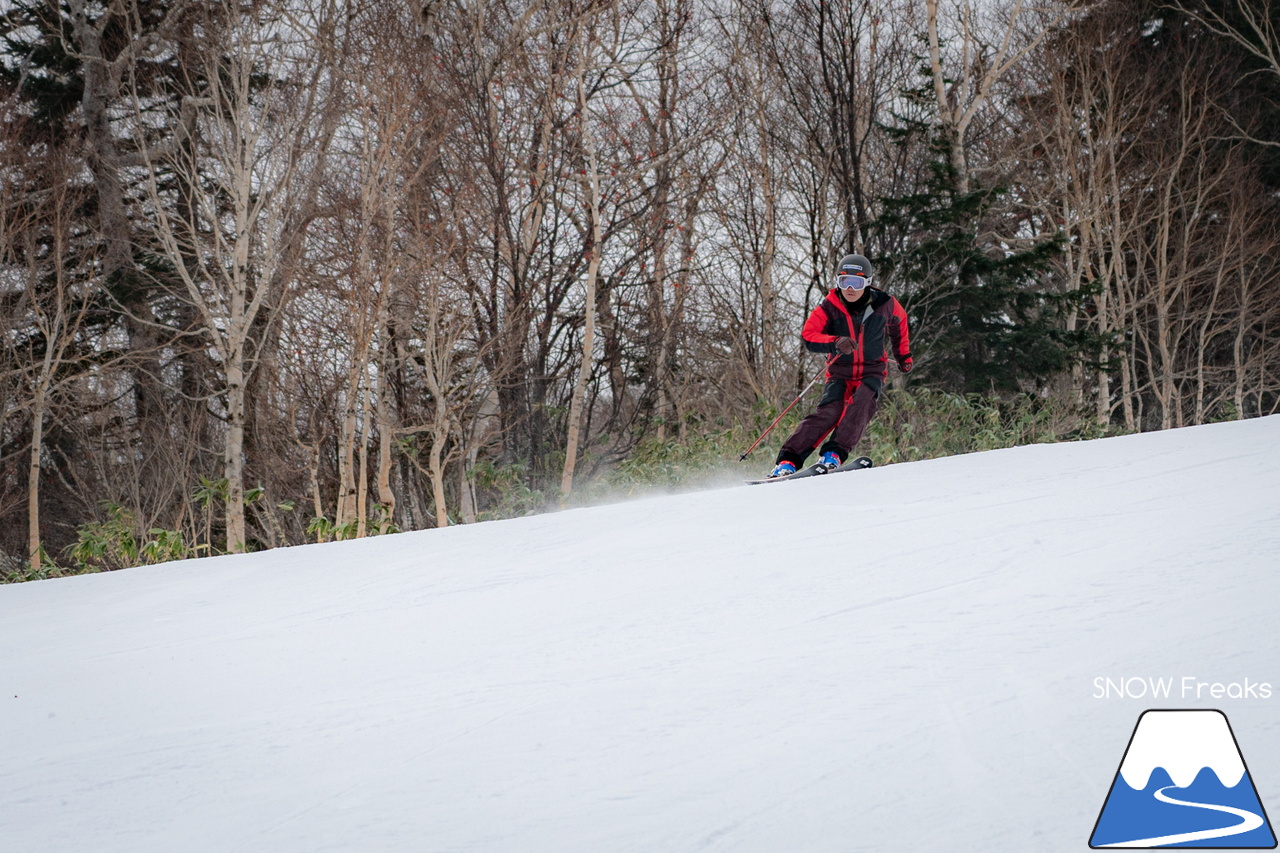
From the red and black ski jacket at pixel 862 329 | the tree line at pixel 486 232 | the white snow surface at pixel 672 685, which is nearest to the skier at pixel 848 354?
the red and black ski jacket at pixel 862 329

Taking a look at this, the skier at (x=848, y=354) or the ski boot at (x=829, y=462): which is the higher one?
the skier at (x=848, y=354)

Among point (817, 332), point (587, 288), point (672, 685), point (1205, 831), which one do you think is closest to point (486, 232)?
point (587, 288)

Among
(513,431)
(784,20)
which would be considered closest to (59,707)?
(513,431)

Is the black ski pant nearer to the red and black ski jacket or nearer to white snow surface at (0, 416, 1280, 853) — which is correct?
the red and black ski jacket

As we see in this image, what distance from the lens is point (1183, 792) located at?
1.87 meters

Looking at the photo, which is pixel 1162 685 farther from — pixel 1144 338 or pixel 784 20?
pixel 1144 338

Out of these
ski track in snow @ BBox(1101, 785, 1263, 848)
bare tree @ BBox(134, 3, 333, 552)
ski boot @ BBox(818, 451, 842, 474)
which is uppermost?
bare tree @ BBox(134, 3, 333, 552)

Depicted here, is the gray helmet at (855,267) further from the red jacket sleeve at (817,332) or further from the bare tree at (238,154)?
the bare tree at (238,154)

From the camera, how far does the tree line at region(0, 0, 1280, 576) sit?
957cm

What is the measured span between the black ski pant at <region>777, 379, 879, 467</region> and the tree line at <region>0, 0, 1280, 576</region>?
3731 millimetres

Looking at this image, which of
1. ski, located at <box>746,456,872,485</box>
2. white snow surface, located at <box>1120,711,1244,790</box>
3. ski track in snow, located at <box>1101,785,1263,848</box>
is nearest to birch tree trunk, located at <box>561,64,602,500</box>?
ski, located at <box>746,456,872,485</box>

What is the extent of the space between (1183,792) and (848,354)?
15.9ft

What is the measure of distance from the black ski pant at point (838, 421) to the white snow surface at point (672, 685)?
2.25 meters

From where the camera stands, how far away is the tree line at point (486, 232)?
31.4 ft
